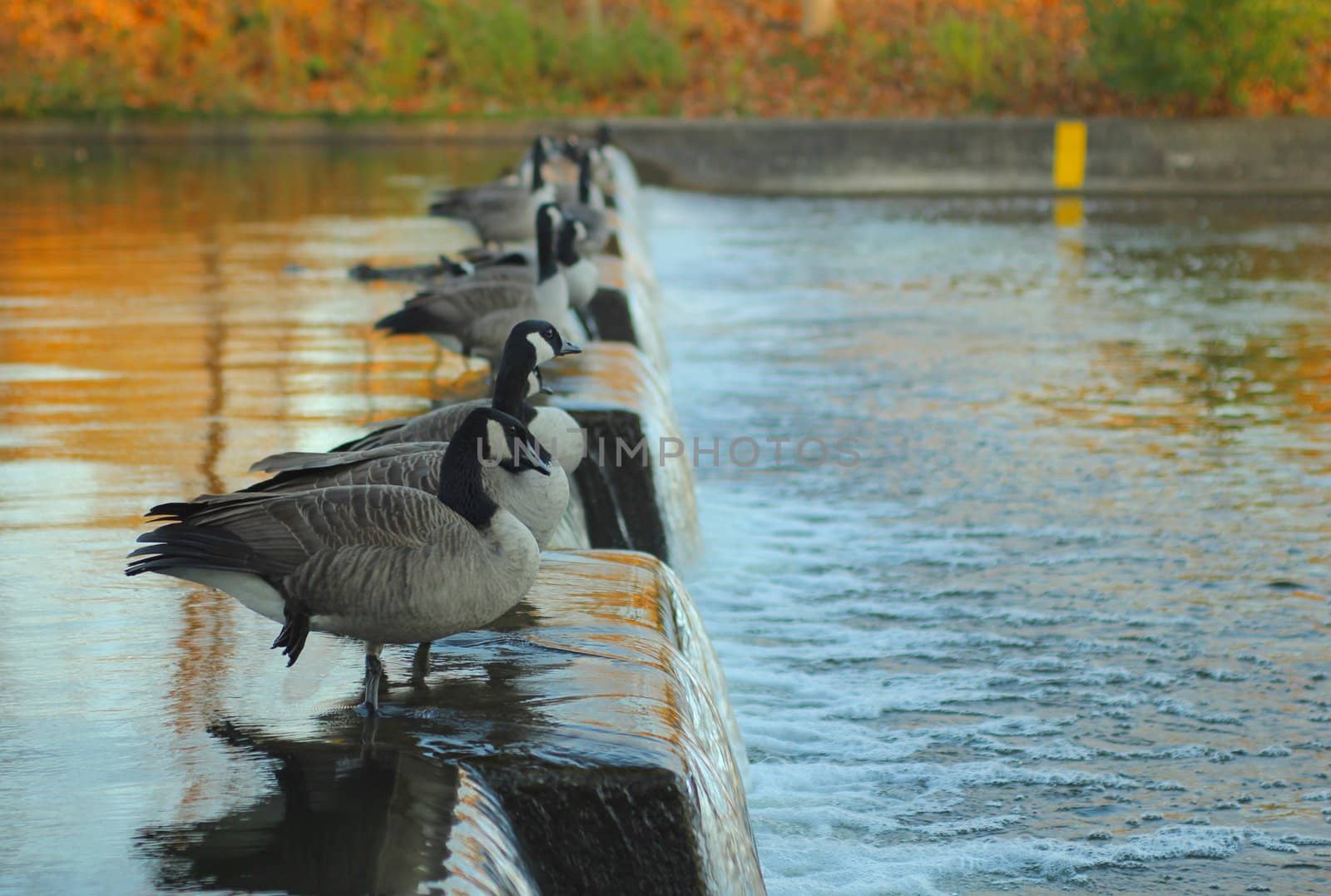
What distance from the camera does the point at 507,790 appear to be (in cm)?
402

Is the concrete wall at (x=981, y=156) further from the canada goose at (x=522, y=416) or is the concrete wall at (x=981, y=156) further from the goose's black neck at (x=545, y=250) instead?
the canada goose at (x=522, y=416)

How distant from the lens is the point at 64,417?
8.53 meters

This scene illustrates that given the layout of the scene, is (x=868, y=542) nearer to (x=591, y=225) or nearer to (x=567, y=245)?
(x=567, y=245)

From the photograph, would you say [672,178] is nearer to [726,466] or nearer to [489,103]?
[489,103]

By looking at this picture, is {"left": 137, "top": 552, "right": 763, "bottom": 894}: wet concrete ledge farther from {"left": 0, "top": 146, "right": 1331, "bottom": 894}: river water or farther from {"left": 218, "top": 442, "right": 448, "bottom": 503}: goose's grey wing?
{"left": 218, "top": 442, "right": 448, "bottom": 503}: goose's grey wing

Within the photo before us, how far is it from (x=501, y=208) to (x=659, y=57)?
72.5 feet

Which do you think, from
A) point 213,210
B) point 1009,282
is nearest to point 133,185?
point 213,210

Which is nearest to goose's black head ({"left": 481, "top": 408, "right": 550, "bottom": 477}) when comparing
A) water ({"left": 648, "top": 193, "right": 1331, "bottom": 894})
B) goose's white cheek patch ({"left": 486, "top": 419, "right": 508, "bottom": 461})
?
goose's white cheek patch ({"left": 486, "top": 419, "right": 508, "bottom": 461})

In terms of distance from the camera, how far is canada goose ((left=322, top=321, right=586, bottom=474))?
567 cm

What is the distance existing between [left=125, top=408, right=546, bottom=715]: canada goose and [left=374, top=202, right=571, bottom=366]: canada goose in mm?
4266

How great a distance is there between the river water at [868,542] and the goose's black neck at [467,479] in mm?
616

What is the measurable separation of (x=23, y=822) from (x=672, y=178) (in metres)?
25.4

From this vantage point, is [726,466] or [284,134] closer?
[726,466]

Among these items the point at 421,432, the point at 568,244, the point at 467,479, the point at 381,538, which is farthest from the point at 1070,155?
the point at 381,538
